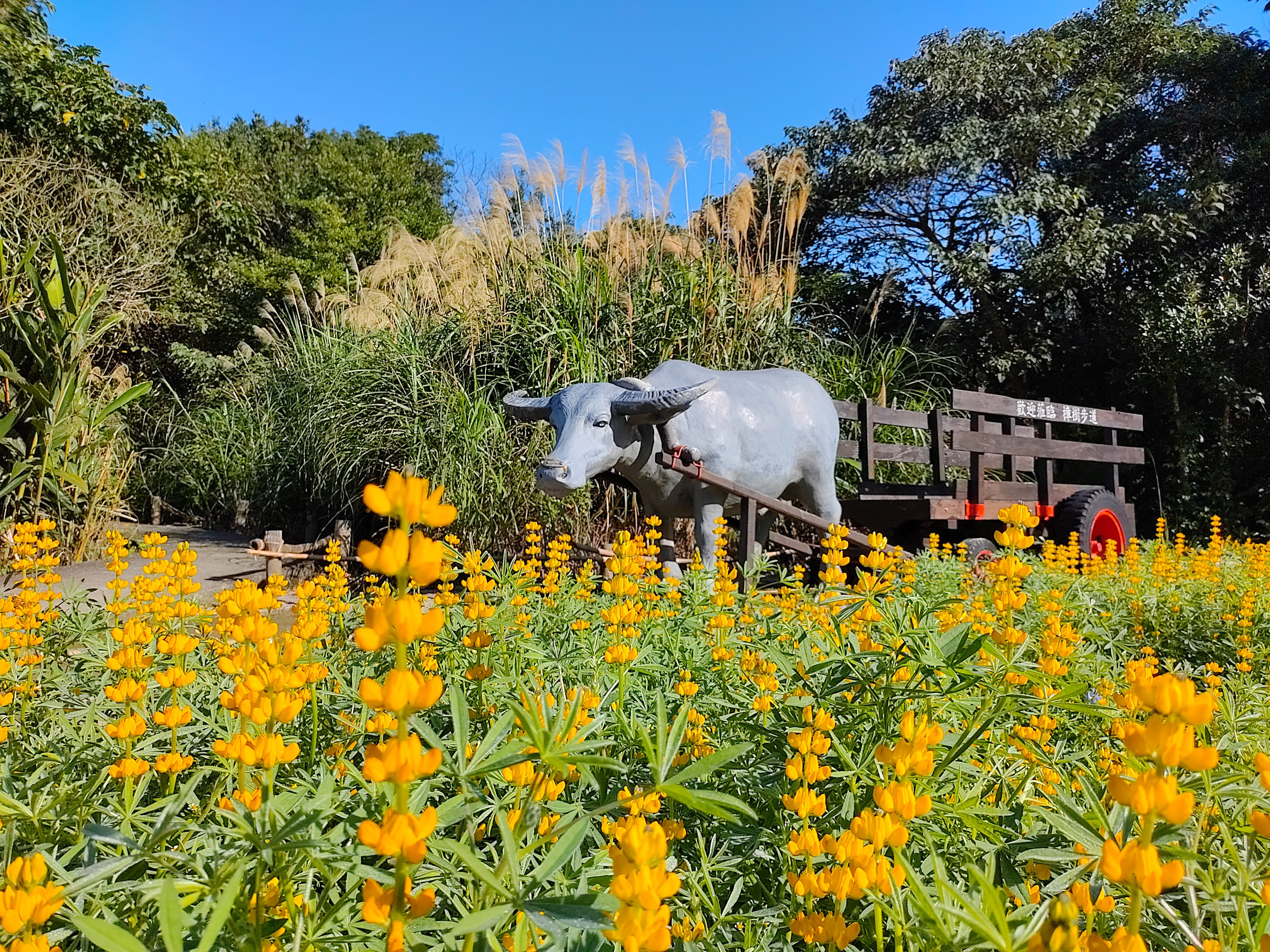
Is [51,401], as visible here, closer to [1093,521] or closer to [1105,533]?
[1093,521]

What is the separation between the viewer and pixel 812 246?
13.2 meters

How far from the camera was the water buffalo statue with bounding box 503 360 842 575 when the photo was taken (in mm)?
3680

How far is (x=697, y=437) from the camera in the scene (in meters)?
4.11

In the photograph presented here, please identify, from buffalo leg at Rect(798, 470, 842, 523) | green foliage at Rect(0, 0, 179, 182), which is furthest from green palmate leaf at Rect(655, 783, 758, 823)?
green foliage at Rect(0, 0, 179, 182)

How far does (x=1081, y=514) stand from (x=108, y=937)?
6200 millimetres

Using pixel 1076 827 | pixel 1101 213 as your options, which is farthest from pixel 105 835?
pixel 1101 213

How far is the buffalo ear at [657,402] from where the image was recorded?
365 centimetres

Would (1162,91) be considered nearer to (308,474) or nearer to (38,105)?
(308,474)

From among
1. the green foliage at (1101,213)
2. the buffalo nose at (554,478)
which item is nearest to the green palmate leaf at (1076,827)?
the buffalo nose at (554,478)

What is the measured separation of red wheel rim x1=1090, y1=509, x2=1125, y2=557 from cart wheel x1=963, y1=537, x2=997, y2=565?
856 mm

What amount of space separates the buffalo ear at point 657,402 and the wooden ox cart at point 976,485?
0.93 meters

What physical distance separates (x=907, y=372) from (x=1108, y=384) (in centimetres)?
614

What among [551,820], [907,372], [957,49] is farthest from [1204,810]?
[957,49]

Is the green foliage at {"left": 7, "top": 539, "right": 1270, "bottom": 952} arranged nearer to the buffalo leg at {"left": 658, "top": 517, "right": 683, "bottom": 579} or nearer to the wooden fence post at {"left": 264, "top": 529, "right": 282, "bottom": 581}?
the buffalo leg at {"left": 658, "top": 517, "right": 683, "bottom": 579}
